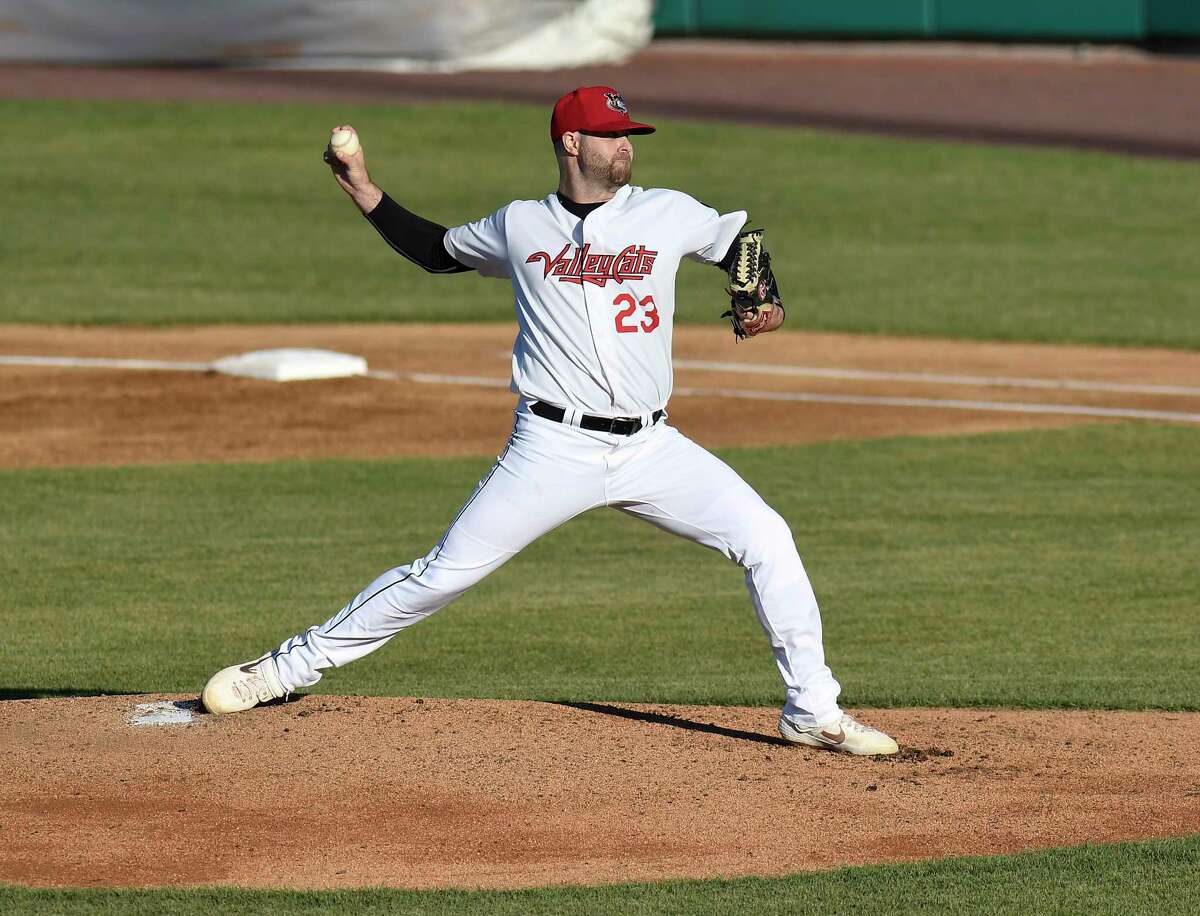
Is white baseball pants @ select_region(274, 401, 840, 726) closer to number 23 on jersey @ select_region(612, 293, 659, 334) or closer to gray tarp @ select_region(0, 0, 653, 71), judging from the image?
number 23 on jersey @ select_region(612, 293, 659, 334)

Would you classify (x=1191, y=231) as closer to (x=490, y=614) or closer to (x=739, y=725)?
(x=490, y=614)

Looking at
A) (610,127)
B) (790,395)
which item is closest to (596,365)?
(610,127)

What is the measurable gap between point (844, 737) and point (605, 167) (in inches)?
79.4

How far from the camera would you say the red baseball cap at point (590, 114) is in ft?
20.3

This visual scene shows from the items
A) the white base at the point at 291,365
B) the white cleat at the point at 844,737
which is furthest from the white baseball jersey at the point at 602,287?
the white base at the point at 291,365

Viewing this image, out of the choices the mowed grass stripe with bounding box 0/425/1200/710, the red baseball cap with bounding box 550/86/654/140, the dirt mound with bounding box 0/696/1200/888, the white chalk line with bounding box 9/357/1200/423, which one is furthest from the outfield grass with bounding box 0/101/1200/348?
the red baseball cap with bounding box 550/86/654/140

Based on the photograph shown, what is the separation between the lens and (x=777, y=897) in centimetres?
547

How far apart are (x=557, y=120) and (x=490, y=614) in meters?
3.66

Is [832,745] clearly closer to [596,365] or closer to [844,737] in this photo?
[844,737]

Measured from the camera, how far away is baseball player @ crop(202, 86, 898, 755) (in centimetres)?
625

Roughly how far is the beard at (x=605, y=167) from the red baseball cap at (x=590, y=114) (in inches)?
3.4

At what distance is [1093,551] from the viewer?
412 inches

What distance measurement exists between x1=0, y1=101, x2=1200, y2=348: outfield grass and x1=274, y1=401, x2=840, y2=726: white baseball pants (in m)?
12.4

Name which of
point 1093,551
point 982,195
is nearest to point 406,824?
point 1093,551
